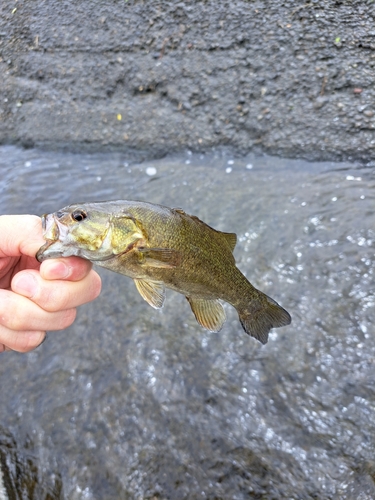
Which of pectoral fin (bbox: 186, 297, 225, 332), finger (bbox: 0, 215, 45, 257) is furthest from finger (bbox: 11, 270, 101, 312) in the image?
pectoral fin (bbox: 186, 297, 225, 332)

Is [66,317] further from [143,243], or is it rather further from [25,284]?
[143,243]

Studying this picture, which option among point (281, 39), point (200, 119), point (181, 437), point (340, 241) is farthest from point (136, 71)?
point (181, 437)

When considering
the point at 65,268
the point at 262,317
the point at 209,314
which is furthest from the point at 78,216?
the point at 262,317

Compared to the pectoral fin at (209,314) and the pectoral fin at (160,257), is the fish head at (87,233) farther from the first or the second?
the pectoral fin at (209,314)

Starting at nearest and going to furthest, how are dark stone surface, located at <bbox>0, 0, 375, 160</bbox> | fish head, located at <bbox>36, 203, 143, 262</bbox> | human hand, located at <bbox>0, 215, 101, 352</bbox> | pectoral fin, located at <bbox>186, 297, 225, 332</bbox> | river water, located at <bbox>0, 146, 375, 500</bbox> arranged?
fish head, located at <bbox>36, 203, 143, 262</bbox> < human hand, located at <bbox>0, 215, 101, 352</bbox> < pectoral fin, located at <bbox>186, 297, 225, 332</bbox> < river water, located at <bbox>0, 146, 375, 500</bbox> < dark stone surface, located at <bbox>0, 0, 375, 160</bbox>

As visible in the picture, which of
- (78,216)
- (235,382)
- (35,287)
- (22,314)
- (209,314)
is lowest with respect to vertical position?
(235,382)

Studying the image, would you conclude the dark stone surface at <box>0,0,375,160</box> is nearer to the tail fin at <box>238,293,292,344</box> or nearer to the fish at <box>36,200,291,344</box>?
the tail fin at <box>238,293,292,344</box>
